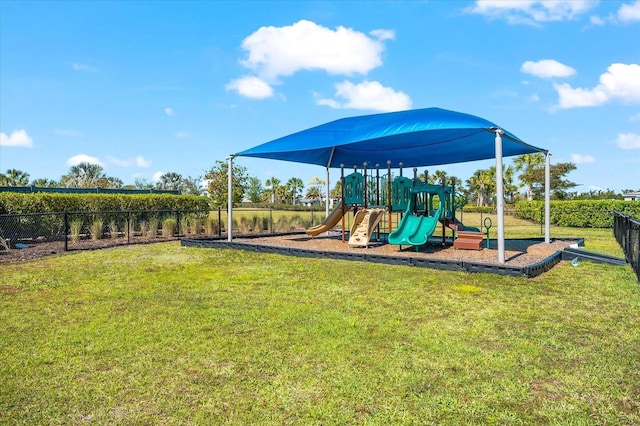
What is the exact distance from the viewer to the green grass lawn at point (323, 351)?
2.80 meters

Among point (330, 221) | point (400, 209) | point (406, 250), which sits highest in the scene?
point (400, 209)

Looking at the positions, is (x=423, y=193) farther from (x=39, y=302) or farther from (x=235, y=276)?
(x=39, y=302)

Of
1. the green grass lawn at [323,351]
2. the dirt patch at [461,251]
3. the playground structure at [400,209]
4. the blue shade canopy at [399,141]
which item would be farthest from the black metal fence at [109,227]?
the green grass lawn at [323,351]

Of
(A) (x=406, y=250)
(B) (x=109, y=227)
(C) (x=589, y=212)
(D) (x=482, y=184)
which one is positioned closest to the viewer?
(A) (x=406, y=250)

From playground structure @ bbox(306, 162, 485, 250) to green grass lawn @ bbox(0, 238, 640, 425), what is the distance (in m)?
3.14

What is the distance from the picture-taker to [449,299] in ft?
18.7

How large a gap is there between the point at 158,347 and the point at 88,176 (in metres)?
64.8

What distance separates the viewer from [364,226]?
444 inches

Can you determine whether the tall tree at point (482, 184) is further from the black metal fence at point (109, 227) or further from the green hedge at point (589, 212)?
the black metal fence at point (109, 227)

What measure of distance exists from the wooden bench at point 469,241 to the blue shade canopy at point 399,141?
2.29 m

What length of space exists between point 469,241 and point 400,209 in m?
1.97

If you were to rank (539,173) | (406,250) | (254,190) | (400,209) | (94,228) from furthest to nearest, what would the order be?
1. (254,190)
2. (539,173)
3. (94,228)
4. (400,209)
5. (406,250)

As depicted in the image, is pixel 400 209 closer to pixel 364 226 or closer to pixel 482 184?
pixel 364 226

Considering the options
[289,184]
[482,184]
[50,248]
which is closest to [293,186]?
[289,184]
